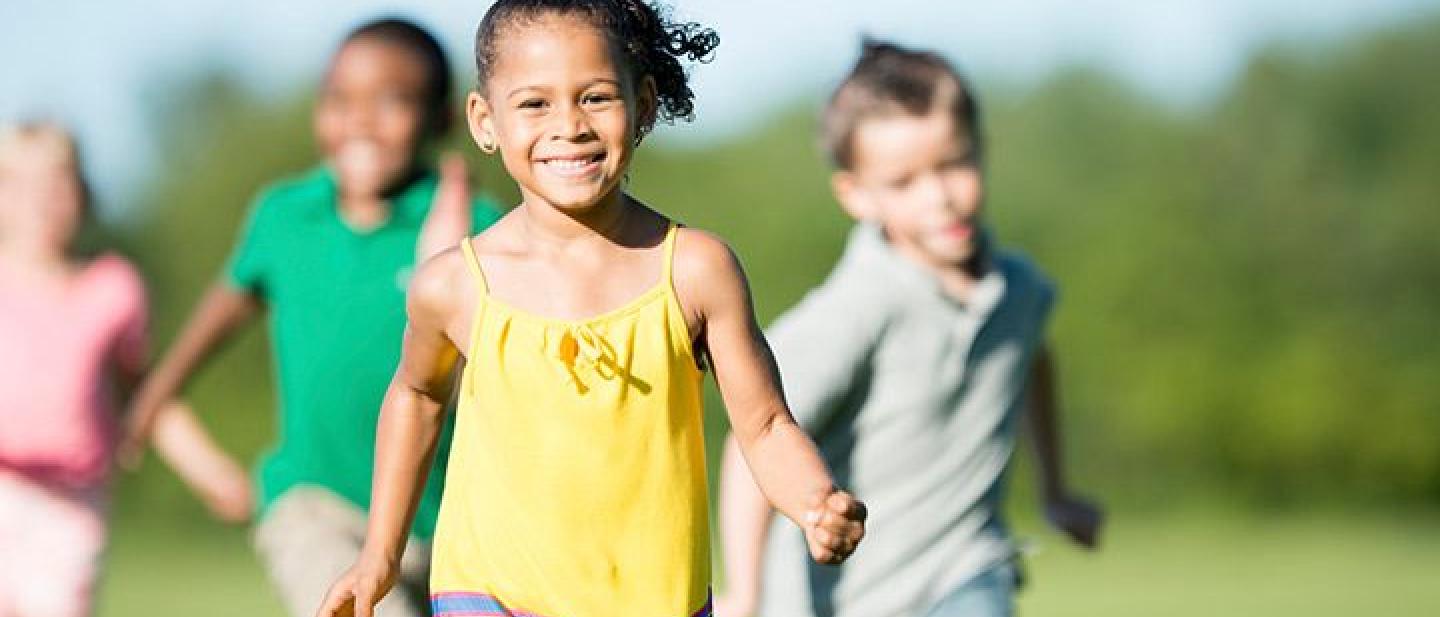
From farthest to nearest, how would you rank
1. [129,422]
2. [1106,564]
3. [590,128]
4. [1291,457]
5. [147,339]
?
[1291,457] < [1106,564] < [147,339] < [129,422] < [590,128]

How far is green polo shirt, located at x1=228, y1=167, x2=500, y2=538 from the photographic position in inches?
232

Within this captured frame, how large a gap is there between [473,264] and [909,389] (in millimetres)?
Result: 1760

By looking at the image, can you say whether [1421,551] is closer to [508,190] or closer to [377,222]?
[508,190]

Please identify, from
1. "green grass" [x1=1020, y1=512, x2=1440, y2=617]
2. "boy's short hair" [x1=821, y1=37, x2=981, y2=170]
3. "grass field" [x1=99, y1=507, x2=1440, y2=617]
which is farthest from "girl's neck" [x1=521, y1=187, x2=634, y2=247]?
"green grass" [x1=1020, y1=512, x2=1440, y2=617]

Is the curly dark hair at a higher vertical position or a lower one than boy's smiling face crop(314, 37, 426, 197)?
higher

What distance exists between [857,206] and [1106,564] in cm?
1179

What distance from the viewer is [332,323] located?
602 cm

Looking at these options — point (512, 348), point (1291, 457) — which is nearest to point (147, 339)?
point (512, 348)

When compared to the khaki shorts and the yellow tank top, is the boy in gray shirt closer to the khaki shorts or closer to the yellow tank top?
the khaki shorts

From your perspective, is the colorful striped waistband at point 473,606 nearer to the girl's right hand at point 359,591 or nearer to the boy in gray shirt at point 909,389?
the girl's right hand at point 359,591

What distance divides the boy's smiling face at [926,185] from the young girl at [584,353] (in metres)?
1.68

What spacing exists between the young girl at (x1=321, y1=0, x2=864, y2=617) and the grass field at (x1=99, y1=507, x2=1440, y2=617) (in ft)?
29.7

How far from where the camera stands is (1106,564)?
1739cm

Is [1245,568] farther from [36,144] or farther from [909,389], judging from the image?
[909,389]
